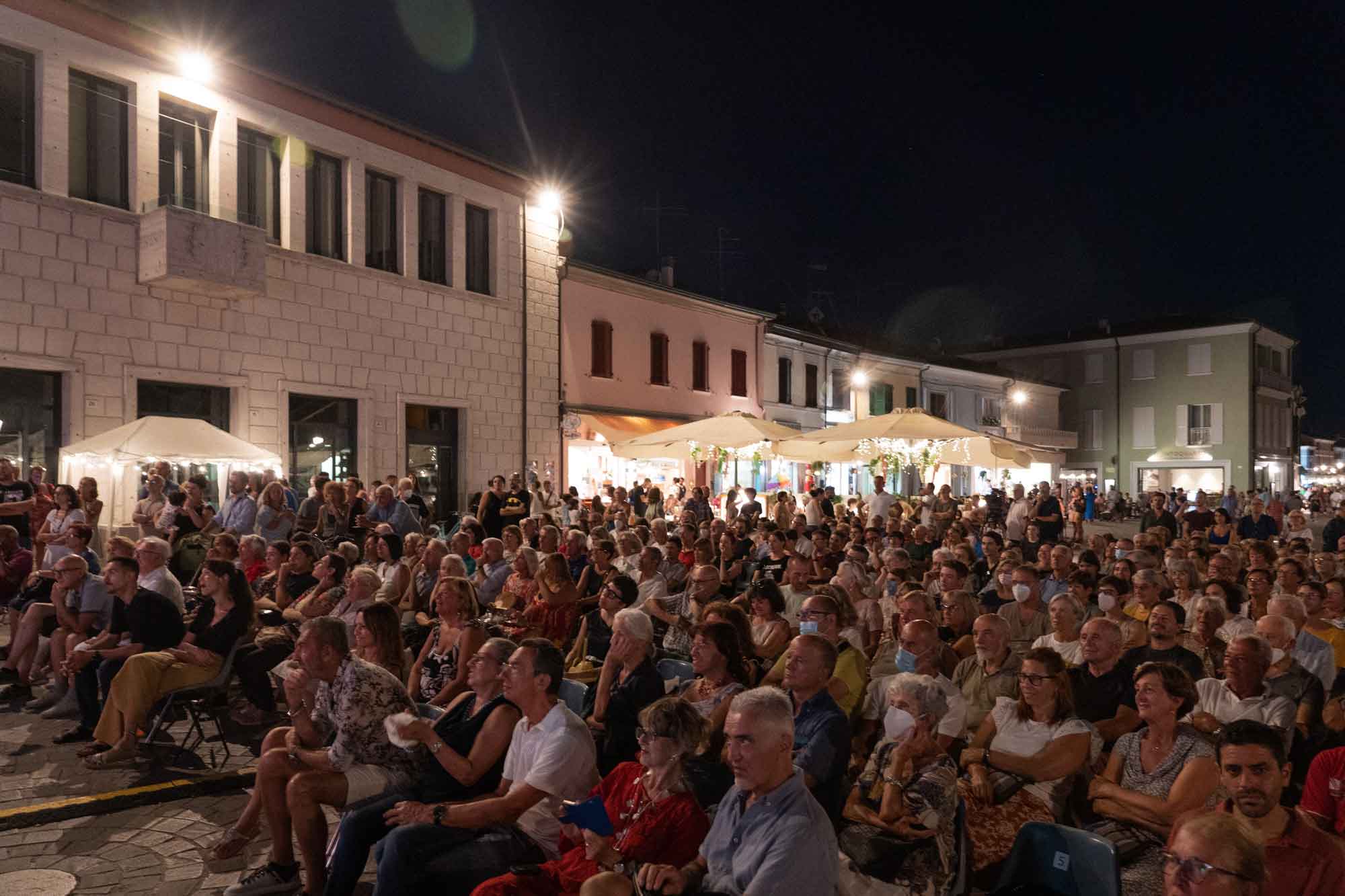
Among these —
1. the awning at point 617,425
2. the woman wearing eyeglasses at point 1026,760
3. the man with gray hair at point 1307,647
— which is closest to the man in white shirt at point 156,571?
the woman wearing eyeglasses at point 1026,760

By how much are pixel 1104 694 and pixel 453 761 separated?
3.30m

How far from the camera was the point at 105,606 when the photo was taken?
273 inches

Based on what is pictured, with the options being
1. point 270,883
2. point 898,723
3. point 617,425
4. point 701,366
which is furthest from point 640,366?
point 898,723

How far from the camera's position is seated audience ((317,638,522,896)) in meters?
3.83

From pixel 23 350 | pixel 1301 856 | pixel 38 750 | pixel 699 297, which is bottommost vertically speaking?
pixel 38 750

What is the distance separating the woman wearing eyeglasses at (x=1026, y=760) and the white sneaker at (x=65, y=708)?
6521 mm

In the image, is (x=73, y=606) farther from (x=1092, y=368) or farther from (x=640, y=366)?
(x=1092, y=368)

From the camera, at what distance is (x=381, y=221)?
56.9ft

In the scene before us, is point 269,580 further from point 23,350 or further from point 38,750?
point 23,350

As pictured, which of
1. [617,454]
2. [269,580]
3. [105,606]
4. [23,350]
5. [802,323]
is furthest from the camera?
[802,323]

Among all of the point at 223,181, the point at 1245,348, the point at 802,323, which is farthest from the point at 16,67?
the point at 1245,348

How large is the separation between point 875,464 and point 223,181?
42.6ft

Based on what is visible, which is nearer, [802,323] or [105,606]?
[105,606]

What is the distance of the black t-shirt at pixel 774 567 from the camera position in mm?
9289
